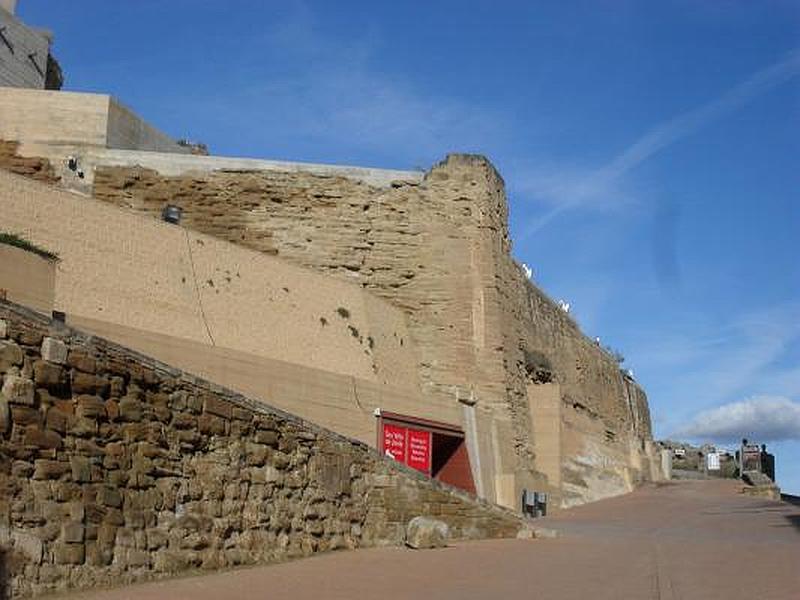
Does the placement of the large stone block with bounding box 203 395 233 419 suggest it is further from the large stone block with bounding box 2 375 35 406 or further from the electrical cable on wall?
the electrical cable on wall

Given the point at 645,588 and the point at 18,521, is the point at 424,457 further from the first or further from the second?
the point at 18,521

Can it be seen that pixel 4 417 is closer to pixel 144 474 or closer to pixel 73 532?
pixel 73 532

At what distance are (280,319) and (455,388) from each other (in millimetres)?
6566

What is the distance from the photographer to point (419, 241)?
27844 mm

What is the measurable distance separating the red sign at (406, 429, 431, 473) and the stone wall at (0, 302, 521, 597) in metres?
9.01

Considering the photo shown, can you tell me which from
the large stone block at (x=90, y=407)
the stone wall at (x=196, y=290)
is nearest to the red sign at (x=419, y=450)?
the stone wall at (x=196, y=290)

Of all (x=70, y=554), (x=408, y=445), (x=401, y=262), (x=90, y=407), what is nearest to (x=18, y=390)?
(x=90, y=407)

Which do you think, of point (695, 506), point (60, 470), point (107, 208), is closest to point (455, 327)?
point (695, 506)

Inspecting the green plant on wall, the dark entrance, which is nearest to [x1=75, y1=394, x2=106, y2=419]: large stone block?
the green plant on wall

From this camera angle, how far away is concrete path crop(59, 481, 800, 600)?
9164mm

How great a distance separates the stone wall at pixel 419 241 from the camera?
26484mm

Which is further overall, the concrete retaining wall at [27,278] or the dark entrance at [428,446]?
the dark entrance at [428,446]

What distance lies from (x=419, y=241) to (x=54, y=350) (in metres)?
19.4

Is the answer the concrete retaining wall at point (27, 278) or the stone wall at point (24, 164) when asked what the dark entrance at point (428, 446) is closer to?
the concrete retaining wall at point (27, 278)
